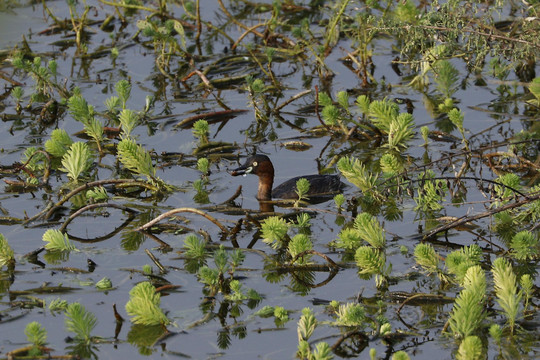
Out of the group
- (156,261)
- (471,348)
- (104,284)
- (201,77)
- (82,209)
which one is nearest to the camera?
(471,348)

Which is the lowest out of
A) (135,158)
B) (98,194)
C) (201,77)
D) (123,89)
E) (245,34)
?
(98,194)

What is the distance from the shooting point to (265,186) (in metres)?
8.97

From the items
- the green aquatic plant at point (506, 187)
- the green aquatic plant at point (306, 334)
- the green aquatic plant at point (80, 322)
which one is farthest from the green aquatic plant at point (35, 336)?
the green aquatic plant at point (506, 187)

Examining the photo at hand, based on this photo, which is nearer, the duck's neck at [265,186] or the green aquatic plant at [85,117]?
the duck's neck at [265,186]

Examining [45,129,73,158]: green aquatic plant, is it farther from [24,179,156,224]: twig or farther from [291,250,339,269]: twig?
[291,250,339,269]: twig

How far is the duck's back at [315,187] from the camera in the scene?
29.1 ft

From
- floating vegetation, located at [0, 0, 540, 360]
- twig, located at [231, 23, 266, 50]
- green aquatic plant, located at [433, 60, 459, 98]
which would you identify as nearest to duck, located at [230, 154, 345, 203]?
floating vegetation, located at [0, 0, 540, 360]

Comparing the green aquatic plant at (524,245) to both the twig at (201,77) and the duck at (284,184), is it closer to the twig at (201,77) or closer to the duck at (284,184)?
the duck at (284,184)

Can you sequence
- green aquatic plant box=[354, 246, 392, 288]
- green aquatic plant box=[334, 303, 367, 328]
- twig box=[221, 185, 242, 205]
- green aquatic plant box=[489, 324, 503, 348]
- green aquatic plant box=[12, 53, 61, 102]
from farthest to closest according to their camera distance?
green aquatic plant box=[12, 53, 61, 102] → twig box=[221, 185, 242, 205] → green aquatic plant box=[354, 246, 392, 288] → green aquatic plant box=[334, 303, 367, 328] → green aquatic plant box=[489, 324, 503, 348]

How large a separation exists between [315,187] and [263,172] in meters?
0.49

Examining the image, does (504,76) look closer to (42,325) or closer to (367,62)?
(367,62)

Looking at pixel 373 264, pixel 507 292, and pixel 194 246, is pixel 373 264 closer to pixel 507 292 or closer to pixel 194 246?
pixel 507 292

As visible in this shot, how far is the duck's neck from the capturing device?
29.3ft

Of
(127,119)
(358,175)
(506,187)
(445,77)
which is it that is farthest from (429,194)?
(445,77)
